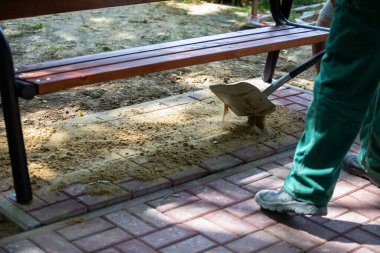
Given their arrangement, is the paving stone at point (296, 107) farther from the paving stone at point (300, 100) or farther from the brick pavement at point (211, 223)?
the brick pavement at point (211, 223)

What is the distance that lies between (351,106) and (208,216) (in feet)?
2.73

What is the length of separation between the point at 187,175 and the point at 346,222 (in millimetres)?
834

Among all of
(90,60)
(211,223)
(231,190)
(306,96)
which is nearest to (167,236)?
(211,223)

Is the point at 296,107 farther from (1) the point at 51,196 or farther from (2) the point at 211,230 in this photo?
(1) the point at 51,196

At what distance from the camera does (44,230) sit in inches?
122

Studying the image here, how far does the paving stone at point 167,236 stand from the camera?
3.01 metres

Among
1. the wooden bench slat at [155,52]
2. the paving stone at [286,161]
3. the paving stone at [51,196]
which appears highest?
the wooden bench slat at [155,52]

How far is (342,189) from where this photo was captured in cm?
363

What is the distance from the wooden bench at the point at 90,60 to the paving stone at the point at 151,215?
496mm

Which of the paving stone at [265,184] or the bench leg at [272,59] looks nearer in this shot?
the paving stone at [265,184]

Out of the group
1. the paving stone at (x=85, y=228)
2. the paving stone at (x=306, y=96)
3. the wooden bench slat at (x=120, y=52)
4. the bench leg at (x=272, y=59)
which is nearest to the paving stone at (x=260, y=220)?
the paving stone at (x=85, y=228)

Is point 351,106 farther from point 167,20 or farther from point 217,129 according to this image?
point 167,20

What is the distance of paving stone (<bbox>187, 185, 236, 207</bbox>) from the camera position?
341 cm

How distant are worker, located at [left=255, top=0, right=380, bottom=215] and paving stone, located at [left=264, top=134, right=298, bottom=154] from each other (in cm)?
88
